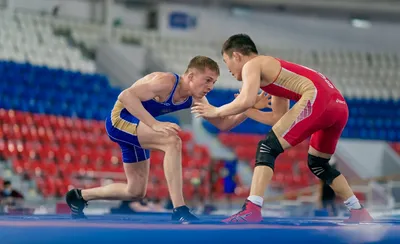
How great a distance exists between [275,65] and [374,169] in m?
13.7

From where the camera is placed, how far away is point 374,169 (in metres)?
17.6

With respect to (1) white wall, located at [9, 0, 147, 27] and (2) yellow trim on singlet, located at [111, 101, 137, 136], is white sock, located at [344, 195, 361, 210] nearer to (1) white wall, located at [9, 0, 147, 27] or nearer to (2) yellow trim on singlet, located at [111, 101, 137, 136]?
(2) yellow trim on singlet, located at [111, 101, 137, 136]

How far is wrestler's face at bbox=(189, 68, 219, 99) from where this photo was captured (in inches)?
185

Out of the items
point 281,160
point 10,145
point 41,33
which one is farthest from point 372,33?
point 10,145

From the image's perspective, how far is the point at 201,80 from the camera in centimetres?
470

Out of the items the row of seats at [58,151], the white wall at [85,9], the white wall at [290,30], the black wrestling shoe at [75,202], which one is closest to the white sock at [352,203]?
the black wrestling shoe at [75,202]

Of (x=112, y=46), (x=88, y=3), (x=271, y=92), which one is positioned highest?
(x=88, y=3)

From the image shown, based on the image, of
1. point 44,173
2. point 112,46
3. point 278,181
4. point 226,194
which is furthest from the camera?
point 112,46

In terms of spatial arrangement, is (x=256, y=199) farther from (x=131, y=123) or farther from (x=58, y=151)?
(x=58, y=151)

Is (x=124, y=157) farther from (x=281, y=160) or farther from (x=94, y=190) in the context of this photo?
(x=281, y=160)

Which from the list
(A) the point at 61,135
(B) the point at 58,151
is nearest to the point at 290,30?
(A) the point at 61,135

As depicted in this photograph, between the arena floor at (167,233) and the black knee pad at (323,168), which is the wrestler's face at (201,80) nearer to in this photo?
the black knee pad at (323,168)

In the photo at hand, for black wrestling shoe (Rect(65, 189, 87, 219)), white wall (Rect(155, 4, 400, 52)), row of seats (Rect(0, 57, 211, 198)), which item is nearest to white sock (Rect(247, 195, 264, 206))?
black wrestling shoe (Rect(65, 189, 87, 219))

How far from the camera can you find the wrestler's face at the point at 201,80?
15.4 ft
